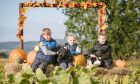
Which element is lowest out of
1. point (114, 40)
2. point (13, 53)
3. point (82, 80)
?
point (114, 40)

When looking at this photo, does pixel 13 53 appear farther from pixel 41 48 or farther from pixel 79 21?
pixel 79 21

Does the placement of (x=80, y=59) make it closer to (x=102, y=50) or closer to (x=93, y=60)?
(x=93, y=60)

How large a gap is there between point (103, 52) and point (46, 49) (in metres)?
1.98

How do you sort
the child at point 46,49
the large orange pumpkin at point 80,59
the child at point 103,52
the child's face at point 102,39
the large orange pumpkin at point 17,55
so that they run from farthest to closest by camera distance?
1. the large orange pumpkin at point 17,55
2. the large orange pumpkin at point 80,59
3. the child at point 103,52
4. the child's face at point 102,39
5. the child at point 46,49

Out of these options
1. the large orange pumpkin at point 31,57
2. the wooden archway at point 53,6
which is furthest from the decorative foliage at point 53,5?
the large orange pumpkin at point 31,57

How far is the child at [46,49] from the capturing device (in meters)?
10.0

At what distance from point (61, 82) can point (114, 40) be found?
22.2 m

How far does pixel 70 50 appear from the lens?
1158 centimetres

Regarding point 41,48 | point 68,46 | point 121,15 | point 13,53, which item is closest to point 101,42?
point 68,46

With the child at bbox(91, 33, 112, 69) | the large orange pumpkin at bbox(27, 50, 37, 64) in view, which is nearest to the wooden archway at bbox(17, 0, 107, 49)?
the large orange pumpkin at bbox(27, 50, 37, 64)

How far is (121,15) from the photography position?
24.0 meters

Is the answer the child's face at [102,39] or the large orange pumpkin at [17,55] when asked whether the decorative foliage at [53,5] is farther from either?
the child's face at [102,39]

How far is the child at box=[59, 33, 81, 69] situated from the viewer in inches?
418

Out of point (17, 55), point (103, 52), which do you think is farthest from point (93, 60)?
point (17, 55)
